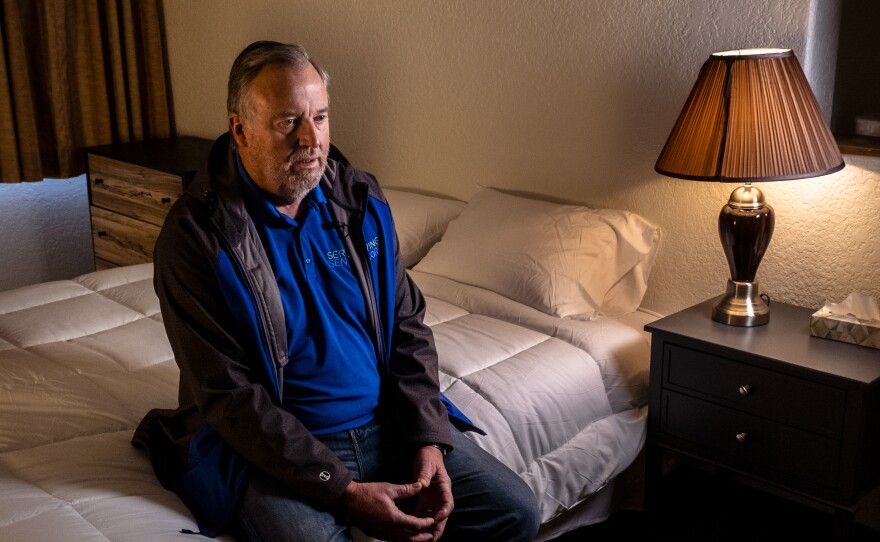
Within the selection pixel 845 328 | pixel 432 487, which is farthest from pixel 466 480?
pixel 845 328

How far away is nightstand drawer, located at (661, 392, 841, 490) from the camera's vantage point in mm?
1942

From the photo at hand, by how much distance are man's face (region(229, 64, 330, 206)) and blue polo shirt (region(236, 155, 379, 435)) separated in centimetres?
4

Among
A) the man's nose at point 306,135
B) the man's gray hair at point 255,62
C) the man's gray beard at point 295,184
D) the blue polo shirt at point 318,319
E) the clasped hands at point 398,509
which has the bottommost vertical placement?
the clasped hands at point 398,509

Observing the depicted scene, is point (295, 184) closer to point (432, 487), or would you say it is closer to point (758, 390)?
point (432, 487)

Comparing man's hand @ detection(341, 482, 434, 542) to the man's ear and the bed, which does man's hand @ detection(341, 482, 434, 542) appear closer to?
the bed

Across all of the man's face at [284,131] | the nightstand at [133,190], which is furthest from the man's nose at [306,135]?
the nightstand at [133,190]

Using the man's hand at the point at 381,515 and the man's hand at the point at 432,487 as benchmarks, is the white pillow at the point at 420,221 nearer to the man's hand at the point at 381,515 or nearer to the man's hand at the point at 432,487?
the man's hand at the point at 432,487

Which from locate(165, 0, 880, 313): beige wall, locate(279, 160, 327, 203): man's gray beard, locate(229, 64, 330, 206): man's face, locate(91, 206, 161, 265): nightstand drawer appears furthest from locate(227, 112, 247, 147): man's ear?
locate(91, 206, 161, 265): nightstand drawer

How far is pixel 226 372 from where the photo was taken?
1580 mm

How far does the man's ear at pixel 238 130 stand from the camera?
171 centimetres

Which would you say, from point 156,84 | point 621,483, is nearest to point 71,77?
point 156,84

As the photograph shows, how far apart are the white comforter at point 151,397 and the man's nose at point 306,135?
25.5 inches

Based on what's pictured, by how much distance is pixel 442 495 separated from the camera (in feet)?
5.40

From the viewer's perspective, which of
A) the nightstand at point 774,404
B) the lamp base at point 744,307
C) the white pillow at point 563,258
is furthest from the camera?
the white pillow at point 563,258
